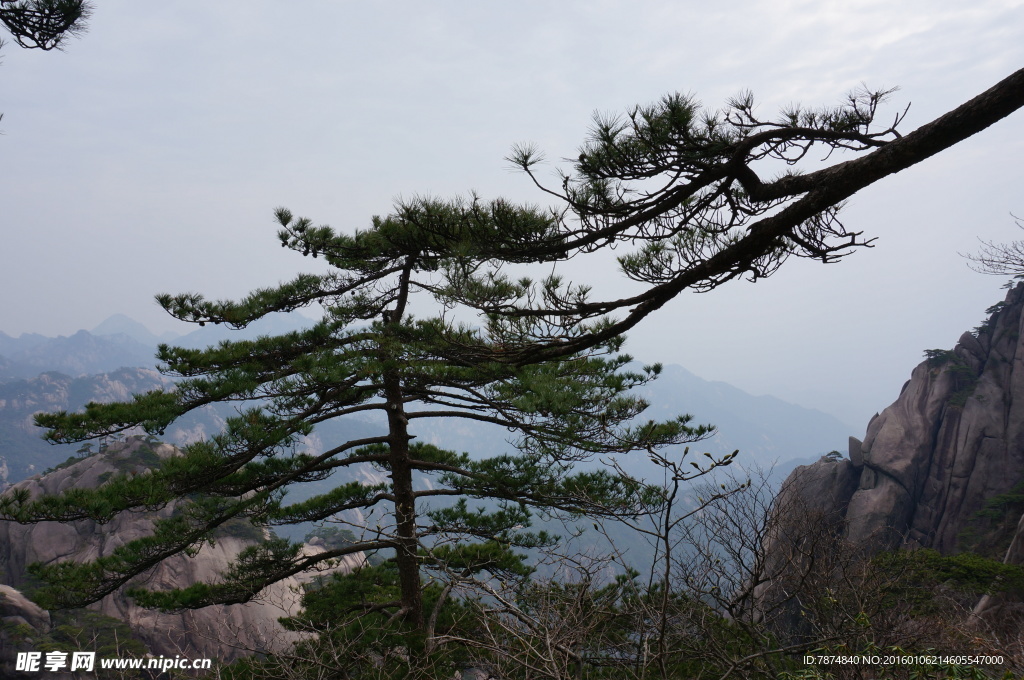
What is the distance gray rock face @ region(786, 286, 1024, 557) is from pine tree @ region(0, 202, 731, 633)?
1442 cm

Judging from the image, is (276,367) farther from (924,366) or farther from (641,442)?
(924,366)

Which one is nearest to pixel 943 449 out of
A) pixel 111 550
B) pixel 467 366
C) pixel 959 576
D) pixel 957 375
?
pixel 957 375

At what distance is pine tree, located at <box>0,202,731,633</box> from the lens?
17.8 ft

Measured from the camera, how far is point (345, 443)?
593 centimetres

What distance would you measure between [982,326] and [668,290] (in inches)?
939

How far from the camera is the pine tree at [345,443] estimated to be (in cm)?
542

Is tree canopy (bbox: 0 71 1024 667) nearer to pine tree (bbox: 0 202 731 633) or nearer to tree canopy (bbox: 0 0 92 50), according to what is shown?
pine tree (bbox: 0 202 731 633)

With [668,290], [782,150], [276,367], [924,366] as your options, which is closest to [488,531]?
[276,367]

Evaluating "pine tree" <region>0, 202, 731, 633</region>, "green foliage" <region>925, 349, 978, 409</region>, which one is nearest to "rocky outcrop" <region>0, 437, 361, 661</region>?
"pine tree" <region>0, 202, 731, 633</region>

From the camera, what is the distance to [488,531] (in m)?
6.90

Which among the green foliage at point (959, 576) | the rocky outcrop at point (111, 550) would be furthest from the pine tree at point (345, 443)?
the rocky outcrop at point (111, 550)

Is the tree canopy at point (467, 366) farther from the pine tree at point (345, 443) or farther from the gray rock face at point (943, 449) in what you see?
the gray rock face at point (943, 449)

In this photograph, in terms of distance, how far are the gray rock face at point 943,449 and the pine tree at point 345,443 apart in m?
14.4

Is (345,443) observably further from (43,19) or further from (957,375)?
(957,375)
